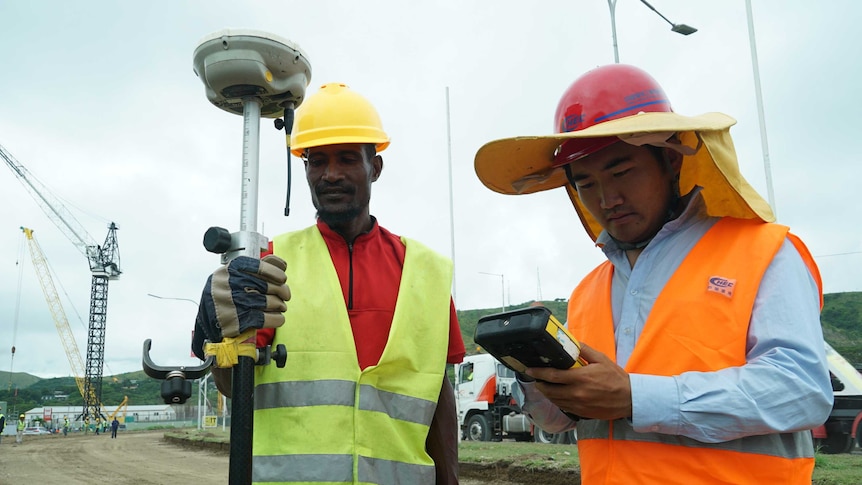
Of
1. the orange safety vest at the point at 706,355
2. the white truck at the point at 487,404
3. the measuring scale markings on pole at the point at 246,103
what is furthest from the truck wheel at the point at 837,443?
the measuring scale markings on pole at the point at 246,103

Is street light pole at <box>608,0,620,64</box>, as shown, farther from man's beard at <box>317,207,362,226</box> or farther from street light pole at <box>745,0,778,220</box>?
man's beard at <box>317,207,362,226</box>

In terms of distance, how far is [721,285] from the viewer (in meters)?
1.67

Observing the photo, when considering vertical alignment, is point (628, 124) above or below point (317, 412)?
above

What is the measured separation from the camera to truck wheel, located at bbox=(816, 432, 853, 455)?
37.5 feet

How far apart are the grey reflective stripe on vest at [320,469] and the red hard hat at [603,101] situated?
127 centimetres

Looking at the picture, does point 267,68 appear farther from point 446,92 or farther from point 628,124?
point 446,92

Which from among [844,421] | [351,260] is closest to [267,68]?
[351,260]

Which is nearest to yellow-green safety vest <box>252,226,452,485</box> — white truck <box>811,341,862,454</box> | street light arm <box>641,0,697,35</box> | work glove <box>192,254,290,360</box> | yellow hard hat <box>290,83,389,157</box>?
work glove <box>192,254,290,360</box>

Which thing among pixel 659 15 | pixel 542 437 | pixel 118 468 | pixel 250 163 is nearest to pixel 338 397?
pixel 250 163

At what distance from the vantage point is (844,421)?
1121 centimetres

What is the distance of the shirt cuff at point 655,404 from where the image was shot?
157 centimetres

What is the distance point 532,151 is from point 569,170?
169 mm

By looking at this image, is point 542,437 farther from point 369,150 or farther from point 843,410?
point 369,150

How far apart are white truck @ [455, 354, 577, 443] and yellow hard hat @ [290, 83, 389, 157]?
1556 cm
